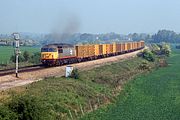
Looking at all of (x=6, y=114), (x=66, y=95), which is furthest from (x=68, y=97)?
(x=6, y=114)

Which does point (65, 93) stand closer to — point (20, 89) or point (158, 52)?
point (20, 89)

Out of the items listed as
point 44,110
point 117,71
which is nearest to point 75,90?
point 44,110

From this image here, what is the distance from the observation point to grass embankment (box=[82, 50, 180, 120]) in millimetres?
30223

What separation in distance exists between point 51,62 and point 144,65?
27616 millimetres

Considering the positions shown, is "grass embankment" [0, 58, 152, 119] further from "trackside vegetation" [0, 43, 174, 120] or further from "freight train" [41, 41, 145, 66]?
"freight train" [41, 41, 145, 66]

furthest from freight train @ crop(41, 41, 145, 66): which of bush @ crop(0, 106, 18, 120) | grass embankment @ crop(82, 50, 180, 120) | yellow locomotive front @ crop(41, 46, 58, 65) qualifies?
bush @ crop(0, 106, 18, 120)

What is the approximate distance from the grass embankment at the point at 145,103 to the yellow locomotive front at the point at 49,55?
9.78 metres

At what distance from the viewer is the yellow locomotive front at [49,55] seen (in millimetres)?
47375

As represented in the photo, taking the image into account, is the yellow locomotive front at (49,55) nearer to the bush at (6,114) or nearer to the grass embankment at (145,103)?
the grass embankment at (145,103)

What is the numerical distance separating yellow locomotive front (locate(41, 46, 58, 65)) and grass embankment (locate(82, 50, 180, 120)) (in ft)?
32.1

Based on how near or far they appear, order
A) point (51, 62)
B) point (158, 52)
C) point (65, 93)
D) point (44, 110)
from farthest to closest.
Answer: point (158, 52) → point (51, 62) → point (65, 93) → point (44, 110)

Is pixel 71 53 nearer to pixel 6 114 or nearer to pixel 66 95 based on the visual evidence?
pixel 66 95

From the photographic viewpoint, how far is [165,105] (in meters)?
35.8

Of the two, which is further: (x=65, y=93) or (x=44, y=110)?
(x=65, y=93)
